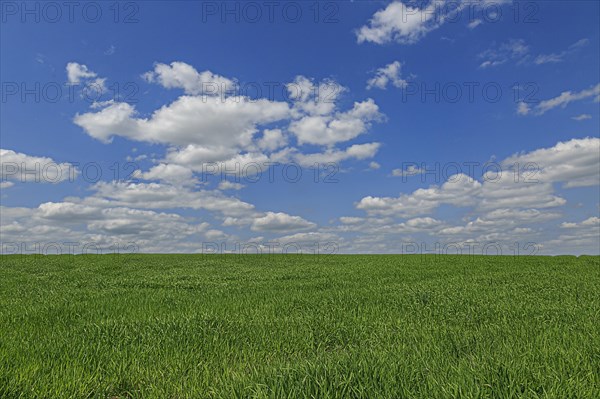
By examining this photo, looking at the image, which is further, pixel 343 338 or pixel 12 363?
pixel 343 338

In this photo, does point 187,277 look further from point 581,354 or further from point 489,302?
point 581,354

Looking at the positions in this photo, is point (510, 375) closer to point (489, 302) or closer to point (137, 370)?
point (137, 370)

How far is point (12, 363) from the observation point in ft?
18.5

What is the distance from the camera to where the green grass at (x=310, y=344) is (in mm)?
4215

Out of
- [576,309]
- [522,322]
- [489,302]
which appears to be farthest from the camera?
[489,302]

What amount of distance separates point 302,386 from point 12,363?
4.29m

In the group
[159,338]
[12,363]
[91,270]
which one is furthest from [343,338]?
[91,270]

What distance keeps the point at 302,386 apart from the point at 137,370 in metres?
2.60

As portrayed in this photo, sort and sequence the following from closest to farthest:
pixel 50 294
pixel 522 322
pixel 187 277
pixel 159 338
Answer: pixel 159 338, pixel 522 322, pixel 50 294, pixel 187 277

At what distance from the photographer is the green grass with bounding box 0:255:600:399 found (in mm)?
4215

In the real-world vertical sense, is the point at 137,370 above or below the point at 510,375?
below

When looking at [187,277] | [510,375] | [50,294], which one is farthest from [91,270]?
[510,375]

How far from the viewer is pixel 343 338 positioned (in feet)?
24.0

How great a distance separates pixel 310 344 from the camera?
6.76m
